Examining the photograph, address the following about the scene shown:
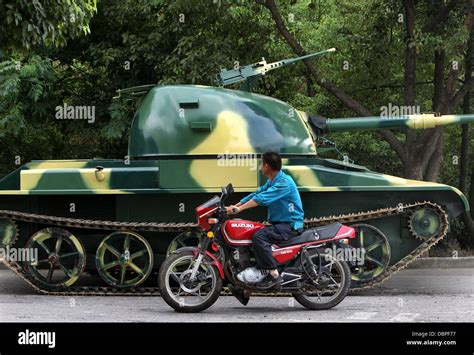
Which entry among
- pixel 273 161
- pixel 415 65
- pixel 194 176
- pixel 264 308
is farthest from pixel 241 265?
pixel 415 65

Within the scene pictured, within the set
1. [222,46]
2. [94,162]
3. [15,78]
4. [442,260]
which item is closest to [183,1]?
[222,46]

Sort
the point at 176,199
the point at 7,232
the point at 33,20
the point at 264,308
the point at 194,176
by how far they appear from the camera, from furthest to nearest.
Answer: the point at 176,199
the point at 7,232
the point at 194,176
the point at 33,20
the point at 264,308

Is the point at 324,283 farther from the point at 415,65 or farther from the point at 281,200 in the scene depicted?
the point at 415,65

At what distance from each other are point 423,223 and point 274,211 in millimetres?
2701

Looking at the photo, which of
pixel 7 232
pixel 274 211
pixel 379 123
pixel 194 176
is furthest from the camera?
pixel 379 123

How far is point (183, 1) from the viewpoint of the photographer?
50.5ft

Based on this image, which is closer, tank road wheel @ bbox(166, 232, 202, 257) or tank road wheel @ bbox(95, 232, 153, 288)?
tank road wheel @ bbox(95, 232, 153, 288)

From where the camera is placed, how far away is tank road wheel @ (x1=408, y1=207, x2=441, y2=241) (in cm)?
1192

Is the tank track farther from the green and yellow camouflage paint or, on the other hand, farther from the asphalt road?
the asphalt road

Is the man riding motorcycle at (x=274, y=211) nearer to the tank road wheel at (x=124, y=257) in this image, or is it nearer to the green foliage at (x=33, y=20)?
the tank road wheel at (x=124, y=257)

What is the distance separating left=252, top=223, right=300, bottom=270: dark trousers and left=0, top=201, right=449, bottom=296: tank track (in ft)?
5.90

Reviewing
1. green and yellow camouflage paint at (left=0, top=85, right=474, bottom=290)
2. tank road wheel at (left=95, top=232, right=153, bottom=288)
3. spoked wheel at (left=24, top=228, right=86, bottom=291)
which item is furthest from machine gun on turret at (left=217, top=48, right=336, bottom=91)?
spoked wheel at (left=24, top=228, right=86, bottom=291)

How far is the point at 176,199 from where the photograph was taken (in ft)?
39.7
